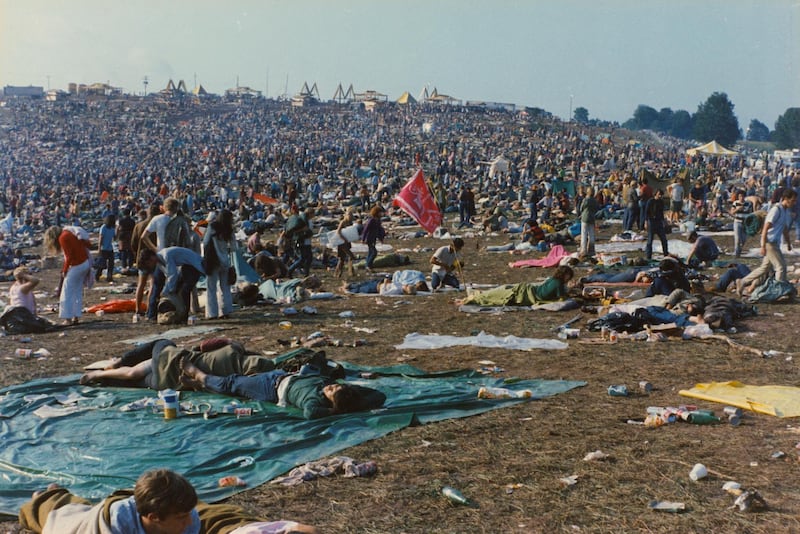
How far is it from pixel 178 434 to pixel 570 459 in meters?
2.61

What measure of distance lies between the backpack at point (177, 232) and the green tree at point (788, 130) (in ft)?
342

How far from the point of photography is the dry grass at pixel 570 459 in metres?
4.50

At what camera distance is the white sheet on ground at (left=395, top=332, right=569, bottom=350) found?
9289 millimetres

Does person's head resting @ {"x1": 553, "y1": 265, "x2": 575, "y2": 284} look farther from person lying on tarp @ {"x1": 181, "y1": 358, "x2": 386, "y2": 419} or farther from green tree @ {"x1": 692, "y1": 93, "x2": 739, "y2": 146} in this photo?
green tree @ {"x1": 692, "y1": 93, "x2": 739, "y2": 146}

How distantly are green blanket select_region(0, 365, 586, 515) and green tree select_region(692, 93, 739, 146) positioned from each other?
106369 millimetres

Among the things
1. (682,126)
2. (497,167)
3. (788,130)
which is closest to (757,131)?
(682,126)

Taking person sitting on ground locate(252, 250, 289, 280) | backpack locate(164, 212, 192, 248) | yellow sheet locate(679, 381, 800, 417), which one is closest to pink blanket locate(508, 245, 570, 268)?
person sitting on ground locate(252, 250, 289, 280)

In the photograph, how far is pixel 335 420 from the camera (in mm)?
6133

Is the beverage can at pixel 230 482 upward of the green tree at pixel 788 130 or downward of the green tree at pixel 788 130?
downward

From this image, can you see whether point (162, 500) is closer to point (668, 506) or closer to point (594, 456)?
point (668, 506)

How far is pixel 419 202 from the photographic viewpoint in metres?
13.7

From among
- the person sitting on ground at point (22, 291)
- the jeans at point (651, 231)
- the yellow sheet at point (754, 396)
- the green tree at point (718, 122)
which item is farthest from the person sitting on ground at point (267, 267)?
the green tree at point (718, 122)

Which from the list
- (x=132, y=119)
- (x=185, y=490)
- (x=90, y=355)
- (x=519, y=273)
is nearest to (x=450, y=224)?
(x=519, y=273)

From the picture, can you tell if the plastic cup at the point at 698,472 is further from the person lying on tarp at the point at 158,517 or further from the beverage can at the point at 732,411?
the person lying on tarp at the point at 158,517
